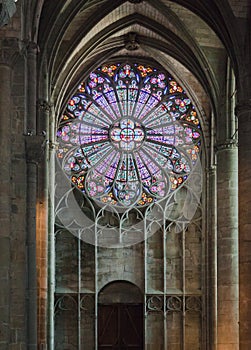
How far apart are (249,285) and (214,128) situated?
399 inches

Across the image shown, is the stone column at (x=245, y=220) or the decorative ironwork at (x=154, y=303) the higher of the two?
the stone column at (x=245, y=220)

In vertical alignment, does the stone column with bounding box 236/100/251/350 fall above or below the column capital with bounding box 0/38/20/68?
below

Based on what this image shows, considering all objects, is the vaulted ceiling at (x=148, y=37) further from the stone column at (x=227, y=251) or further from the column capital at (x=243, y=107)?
the stone column at (x=227, y=251)

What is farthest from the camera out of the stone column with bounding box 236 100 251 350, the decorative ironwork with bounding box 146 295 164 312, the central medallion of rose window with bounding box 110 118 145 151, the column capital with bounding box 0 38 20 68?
the central medallion of rose window with bounding box 110 118 145 151

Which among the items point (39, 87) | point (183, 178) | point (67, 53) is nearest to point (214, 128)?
Answer: point (183, 178)

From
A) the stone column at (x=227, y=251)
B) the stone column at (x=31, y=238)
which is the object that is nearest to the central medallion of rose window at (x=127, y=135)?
the stone column at (x=227, y=251)

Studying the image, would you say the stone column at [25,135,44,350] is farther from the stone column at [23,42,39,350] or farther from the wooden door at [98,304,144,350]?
the wooden door at [98,304,144,350]

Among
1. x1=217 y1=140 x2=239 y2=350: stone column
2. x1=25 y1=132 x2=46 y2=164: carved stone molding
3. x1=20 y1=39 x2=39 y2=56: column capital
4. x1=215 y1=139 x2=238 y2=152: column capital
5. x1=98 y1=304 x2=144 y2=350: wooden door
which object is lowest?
x1=98 y1=304 x2=144 y2=350: wooden door

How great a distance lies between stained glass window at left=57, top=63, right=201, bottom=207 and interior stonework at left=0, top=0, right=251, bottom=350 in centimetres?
22

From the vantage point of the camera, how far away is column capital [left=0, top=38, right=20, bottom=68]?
17.9 metres

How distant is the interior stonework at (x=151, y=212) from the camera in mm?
24484

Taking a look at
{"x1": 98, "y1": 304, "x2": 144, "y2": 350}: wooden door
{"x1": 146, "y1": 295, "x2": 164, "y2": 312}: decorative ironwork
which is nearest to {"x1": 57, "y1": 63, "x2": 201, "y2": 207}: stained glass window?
{"x1": 146, "y1": 295, "x2": 164, "y2": 312}: decorative ironwork

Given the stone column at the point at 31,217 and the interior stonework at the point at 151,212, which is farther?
the interior stonework at the point at 151,212

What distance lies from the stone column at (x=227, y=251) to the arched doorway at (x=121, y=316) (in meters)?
4.33
